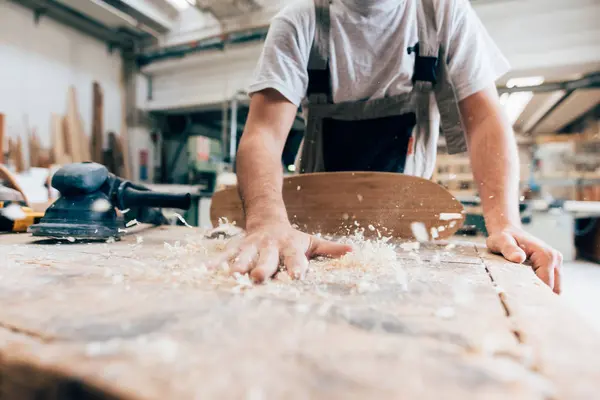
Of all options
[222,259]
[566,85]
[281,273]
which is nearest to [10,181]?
[222,259]

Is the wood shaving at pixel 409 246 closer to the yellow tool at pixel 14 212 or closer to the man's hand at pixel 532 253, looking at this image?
the man's hand at pixel 532 253

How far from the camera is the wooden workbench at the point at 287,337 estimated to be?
10.3 inches

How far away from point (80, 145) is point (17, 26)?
1472 millimetres

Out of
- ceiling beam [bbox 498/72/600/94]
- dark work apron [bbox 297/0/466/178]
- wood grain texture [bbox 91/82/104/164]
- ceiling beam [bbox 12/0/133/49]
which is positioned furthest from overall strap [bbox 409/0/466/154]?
wood grain texture [bbox 91/82/104/164]

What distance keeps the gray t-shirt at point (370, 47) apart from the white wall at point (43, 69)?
4.39 m

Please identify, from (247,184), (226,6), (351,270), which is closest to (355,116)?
(247,184)

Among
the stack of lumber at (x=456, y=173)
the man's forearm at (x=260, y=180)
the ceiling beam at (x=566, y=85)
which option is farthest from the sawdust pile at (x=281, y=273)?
the stack of lumber at (x=456, y=173)

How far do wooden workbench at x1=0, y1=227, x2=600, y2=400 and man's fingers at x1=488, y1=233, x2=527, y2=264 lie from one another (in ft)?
0.67

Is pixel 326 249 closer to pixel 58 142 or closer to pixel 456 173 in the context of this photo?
pixel 58 142

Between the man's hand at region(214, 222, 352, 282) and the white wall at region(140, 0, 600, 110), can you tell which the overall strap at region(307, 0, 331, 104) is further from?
the white wall at region(140, 0, 600, 110)

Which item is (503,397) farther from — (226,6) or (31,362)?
(226,6)

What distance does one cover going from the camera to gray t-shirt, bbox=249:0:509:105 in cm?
118

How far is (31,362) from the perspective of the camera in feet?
0.91

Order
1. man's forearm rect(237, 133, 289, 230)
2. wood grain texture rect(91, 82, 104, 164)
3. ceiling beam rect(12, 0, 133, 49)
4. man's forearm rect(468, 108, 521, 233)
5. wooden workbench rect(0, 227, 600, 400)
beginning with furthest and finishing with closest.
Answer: wood grain texture rect(91, 82, 104, 164) → ceiling beam rect(12, 0, 133, 49) → man's forearm rect(468, 108, 521, 233) → man's forearm rect(237, 133, 289, 230) → wooden workbench rect(0, 227, 600, 400)
